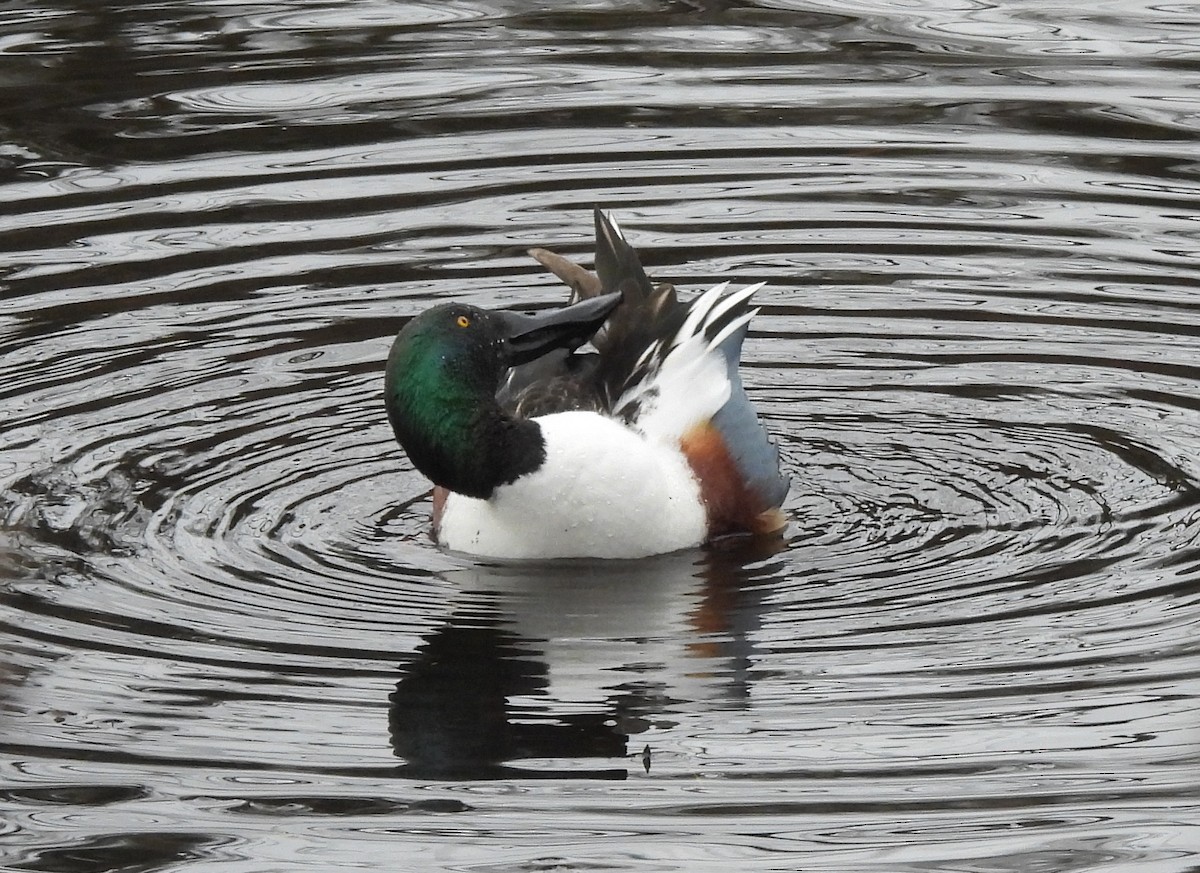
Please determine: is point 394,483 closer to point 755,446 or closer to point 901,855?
point 755,446

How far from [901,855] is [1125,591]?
199cm

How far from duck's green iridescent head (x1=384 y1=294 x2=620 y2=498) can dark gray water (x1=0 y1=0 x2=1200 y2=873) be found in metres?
0.41

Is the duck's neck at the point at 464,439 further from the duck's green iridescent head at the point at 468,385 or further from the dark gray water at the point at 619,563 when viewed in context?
the dark gray water at the point at 619,563

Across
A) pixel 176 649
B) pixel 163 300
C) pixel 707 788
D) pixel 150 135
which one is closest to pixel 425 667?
pixel 176 649

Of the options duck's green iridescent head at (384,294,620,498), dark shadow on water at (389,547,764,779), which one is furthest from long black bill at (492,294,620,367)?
dark shadow on water at (389,547,764,779)

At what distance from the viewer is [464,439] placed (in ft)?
26.8

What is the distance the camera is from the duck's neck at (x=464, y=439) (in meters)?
8.09

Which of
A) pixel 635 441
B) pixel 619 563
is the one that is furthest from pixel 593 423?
pixel 619 563

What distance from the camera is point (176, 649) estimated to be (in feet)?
24.9

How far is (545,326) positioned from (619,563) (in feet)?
2.90

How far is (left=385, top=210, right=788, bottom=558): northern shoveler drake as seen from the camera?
26.7 feet

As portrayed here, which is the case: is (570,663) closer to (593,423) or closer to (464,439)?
(464,439)

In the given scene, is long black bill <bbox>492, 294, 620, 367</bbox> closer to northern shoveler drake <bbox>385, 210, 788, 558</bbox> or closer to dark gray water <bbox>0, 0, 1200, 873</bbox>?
northern shoveler drake <bbox>385, 210, 788, 558</bbox>

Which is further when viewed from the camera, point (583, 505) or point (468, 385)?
point (583, 505)
